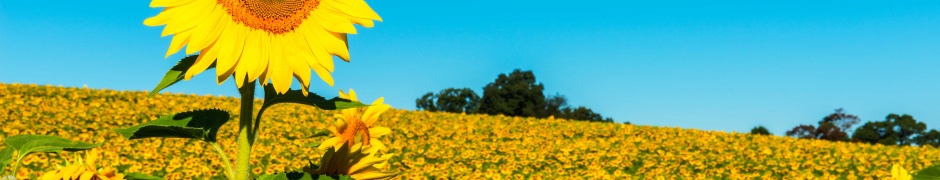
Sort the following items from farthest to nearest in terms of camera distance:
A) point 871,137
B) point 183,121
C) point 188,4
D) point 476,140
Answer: point 871,137, point 476,140, point 183,121, point 188,4

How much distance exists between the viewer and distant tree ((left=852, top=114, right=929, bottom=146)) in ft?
119

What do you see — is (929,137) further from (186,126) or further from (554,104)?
(186,126)

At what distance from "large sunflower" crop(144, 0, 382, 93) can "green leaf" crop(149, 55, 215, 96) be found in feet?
0.20

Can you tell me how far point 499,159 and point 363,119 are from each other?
35.1 feet

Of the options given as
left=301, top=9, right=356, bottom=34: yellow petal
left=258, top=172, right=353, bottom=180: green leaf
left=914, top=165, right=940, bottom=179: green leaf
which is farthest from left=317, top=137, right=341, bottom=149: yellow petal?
left=914, top=165, right=940, bottom=179: green leaf

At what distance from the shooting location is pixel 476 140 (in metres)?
15.3

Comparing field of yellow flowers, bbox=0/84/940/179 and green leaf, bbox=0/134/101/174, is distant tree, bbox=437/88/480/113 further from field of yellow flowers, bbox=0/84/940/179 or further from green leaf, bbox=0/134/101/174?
green leaf, bbox=0/134/101/174

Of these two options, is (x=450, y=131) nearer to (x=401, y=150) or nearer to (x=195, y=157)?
(x=401, y=150)

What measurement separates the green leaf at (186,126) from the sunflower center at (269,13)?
217mm

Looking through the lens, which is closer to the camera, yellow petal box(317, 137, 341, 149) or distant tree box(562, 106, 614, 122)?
yellow petal box(317, 137, 341, 149)

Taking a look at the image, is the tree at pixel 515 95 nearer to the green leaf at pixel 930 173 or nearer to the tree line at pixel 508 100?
the tree line at pixel 508 100

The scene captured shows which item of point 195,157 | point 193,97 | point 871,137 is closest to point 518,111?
point 871,137

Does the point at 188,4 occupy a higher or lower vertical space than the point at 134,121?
lower

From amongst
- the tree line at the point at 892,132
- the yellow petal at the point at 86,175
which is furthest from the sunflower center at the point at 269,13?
the tree line at the point at 892,132
